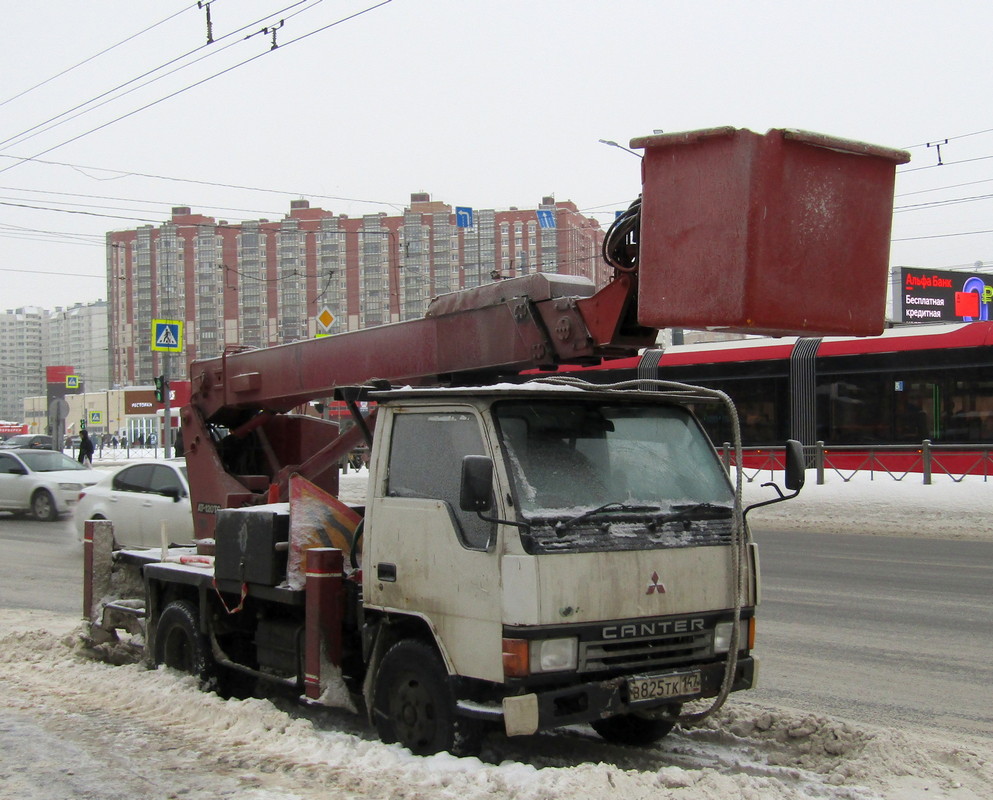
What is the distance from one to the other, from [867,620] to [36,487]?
58.4ft

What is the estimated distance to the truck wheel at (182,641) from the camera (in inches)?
264

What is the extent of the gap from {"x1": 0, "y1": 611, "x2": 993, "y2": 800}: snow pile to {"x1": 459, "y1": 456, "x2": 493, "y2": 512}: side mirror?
1164 mm

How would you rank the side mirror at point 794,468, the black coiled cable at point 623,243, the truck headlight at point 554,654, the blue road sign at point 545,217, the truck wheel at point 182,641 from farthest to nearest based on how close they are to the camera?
the blue road sign at point 545,217 < the truck wheel at point 182,641 < the side mirror at point 794,468 < the black coiled cable at point 623,243 < the truck headlight at point 554,654

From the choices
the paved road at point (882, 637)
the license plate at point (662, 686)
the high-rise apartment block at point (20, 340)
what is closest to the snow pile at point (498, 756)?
the license plate at point (662, 686)

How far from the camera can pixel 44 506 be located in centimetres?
2173

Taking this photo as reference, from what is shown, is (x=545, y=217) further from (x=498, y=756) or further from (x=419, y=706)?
(x=419, y=706)

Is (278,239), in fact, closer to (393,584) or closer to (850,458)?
(850,458)

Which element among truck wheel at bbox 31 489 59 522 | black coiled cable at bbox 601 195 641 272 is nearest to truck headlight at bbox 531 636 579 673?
black coiled cable at bbox 601 195 641 272

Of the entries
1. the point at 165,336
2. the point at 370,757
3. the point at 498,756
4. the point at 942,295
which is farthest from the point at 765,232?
the point at 942,295

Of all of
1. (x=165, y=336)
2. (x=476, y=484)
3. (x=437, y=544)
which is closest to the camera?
(x=476, y=484)

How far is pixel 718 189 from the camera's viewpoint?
15.6 ft

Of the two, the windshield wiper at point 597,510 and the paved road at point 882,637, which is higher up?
the windshield wiper at point 597,510

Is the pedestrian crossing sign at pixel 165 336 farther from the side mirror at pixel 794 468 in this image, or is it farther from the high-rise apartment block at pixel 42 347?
the high-rise apartment block at pixel 42 347

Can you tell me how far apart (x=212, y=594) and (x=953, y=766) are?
4306 millimetres
